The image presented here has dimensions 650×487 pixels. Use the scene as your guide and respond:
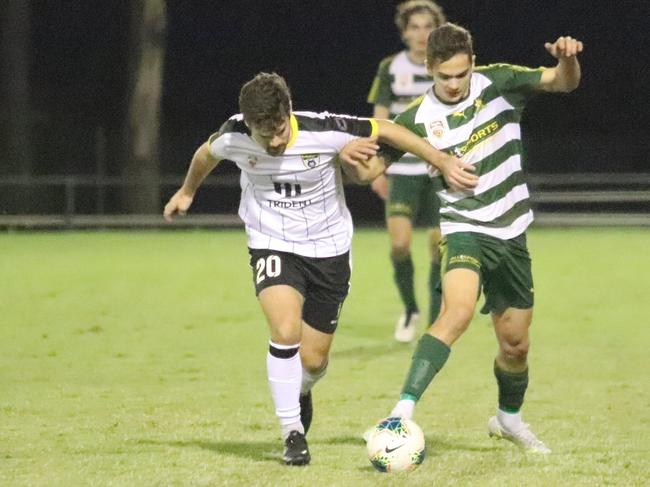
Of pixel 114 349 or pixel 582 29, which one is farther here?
pixel 582 29

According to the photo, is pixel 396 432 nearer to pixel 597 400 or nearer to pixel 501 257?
pixel 501 257

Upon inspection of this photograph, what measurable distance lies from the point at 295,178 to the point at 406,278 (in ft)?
13.8

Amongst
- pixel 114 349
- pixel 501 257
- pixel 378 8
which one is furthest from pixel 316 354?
pixel 378 8

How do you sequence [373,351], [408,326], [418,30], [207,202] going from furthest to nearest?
[207,202] → [408,326] → [418,30] → [373,351]

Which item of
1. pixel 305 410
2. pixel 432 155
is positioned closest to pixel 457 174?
pixel 432 155

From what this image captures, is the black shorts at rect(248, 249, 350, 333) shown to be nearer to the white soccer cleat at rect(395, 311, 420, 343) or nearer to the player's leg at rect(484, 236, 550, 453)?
the player's leg at rect(484, 236, 550, 453)

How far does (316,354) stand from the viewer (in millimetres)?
6820

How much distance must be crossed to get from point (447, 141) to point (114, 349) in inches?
170

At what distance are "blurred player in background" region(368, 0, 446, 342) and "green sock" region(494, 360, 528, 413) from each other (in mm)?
3423

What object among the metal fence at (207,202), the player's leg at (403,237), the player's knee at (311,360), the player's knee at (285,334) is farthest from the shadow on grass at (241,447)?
the metal fence at (207,202)

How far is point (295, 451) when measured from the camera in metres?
6.31

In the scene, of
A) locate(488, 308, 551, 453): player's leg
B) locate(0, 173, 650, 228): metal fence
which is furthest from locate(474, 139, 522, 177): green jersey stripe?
locate(0, 173, 650, 228): metal fence

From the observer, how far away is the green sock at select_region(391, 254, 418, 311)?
10.7m

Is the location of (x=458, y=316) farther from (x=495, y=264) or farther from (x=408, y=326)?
(x=408, y=326)
